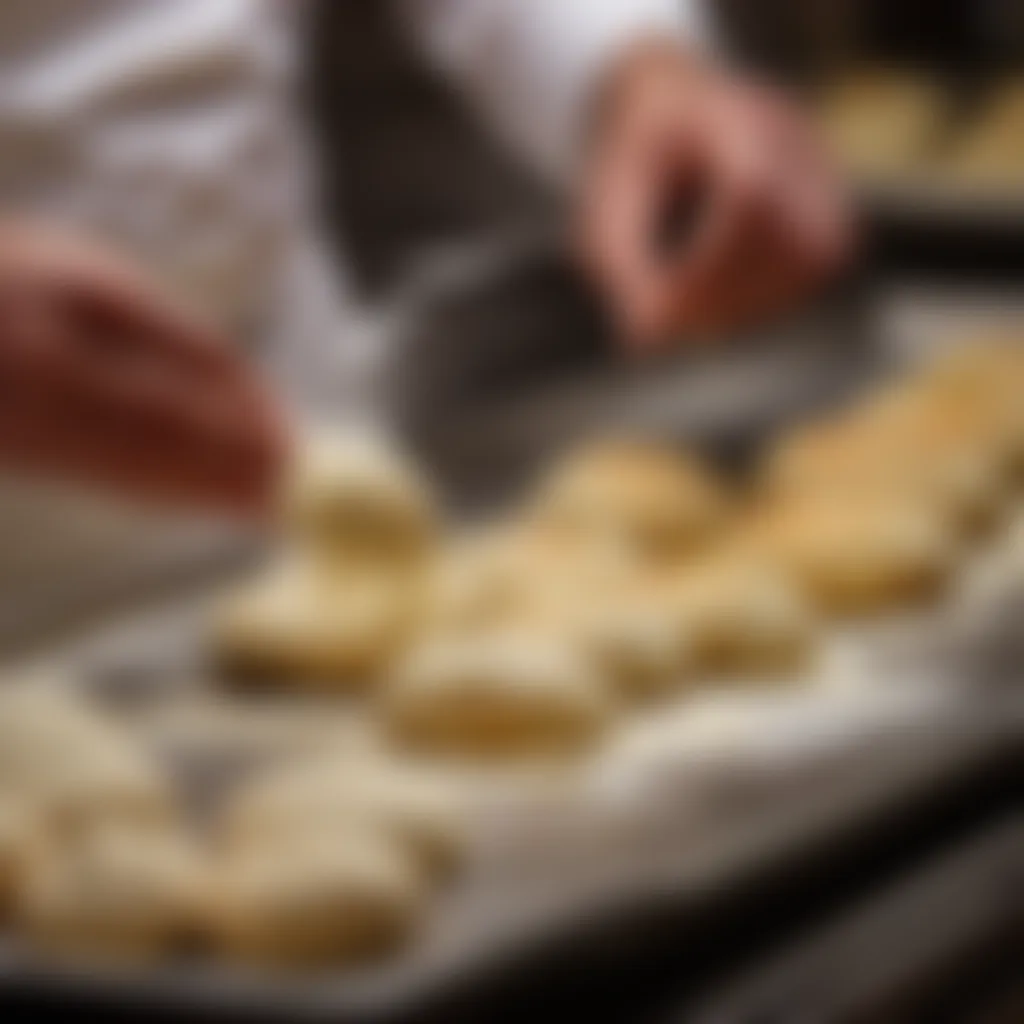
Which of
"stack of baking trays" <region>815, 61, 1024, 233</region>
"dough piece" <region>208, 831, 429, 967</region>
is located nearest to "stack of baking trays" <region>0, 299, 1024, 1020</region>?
"dough piece" <region>208, 831, 429, 967</region>

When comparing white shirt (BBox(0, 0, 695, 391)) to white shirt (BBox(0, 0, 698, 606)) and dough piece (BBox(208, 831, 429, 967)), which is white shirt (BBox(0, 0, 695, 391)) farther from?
dough piece (BBox(208, 831, 429, 967))

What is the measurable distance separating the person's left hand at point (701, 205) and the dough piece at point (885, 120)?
0.09m

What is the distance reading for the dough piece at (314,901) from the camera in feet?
1.20

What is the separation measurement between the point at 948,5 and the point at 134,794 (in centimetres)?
53

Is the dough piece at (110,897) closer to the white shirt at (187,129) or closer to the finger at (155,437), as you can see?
the finger at (155,437)

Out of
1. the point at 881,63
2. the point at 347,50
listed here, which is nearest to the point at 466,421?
the point at 347,50

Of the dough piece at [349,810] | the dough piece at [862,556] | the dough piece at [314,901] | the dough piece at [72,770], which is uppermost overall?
the dough piece at [862,556]

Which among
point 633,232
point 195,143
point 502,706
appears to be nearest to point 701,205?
point 633,232

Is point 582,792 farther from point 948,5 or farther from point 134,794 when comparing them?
point 948,5

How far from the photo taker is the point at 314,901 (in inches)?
14.6

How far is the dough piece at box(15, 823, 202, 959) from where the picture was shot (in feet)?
1.20

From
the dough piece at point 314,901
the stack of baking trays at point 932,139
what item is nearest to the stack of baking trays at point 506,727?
the dough piece at point 314,901

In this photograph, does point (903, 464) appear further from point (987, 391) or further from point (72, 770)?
point (72, 770)

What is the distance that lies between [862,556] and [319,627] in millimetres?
108
